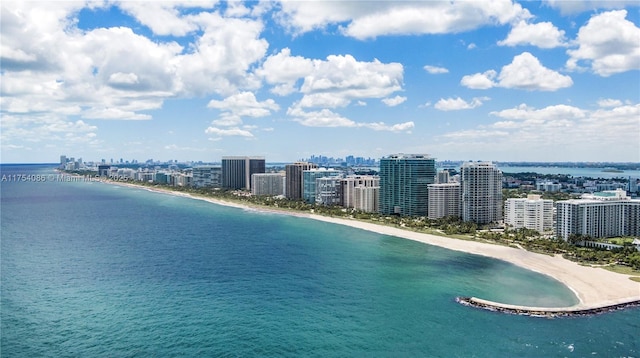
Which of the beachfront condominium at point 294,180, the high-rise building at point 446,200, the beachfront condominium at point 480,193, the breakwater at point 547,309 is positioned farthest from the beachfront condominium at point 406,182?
the breakwater at point 547,309

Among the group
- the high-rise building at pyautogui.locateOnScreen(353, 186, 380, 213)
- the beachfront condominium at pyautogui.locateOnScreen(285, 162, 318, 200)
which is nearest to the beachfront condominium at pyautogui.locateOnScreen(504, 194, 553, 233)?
the high-rise building at pyautogui.locateOnScreen(353, 186, 380, 213)

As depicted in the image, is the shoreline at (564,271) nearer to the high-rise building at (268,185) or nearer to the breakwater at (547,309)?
the breakwater at (547,309)

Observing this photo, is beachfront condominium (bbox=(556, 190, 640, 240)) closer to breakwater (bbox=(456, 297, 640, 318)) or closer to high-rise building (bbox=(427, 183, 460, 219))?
high-rise building (bbox=(427, 183, 460, 219))

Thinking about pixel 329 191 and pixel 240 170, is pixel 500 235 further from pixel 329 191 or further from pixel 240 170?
pixel 240 170

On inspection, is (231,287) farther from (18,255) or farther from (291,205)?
(291,205)

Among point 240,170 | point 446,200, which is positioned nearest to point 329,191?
point 446,200
